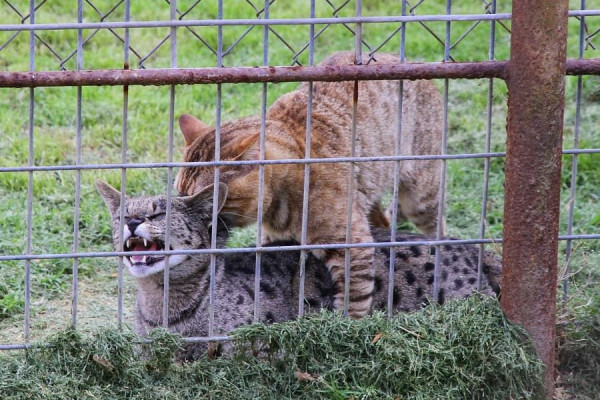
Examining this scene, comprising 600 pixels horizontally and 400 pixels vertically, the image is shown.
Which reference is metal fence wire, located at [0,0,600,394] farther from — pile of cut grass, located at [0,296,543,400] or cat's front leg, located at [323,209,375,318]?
cat's front leg, located at [323,209,375,318]

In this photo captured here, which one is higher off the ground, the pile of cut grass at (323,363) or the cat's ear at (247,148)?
the cat's ear at (247,148)

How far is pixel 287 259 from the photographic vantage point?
5504 millimetres

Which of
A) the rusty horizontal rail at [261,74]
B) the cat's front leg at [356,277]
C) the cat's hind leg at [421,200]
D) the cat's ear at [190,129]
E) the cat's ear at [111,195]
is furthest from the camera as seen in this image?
the cat's hind leg at [421,200]

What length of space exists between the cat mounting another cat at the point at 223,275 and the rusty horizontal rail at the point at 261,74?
80cm

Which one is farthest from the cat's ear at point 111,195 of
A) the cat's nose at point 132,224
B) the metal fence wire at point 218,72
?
the cat's nose at point 132,224

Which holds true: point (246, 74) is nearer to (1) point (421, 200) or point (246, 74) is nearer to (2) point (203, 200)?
(2) point (203, 200)

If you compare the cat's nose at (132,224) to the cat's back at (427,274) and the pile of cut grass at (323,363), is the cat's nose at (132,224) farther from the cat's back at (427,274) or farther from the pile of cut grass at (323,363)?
the cat's back at (427,274)

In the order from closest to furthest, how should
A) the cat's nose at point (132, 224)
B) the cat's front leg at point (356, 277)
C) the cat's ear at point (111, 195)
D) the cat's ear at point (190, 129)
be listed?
the cat's nose at point (132, 224) < the cat's ear at point (111, 195) < the cat's front leg at point (356, 277) < the cat's ear at point (190, 129)

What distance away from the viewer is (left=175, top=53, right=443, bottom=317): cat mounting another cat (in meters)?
5.27

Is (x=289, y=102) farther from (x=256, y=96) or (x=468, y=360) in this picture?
(x=256, y=96)

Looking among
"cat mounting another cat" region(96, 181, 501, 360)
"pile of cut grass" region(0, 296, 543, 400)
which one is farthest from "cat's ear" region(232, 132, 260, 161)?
"pile of cut grass" region(0, 296, 543, 400)

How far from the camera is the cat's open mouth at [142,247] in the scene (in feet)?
15.7

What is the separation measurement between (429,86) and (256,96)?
8.13 feet

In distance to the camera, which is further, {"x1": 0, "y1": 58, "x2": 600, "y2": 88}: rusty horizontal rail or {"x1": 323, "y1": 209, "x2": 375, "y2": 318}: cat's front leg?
{"x1": 323, "y1": 209, "x2": 375, "y2": 318}: cat's front leg
